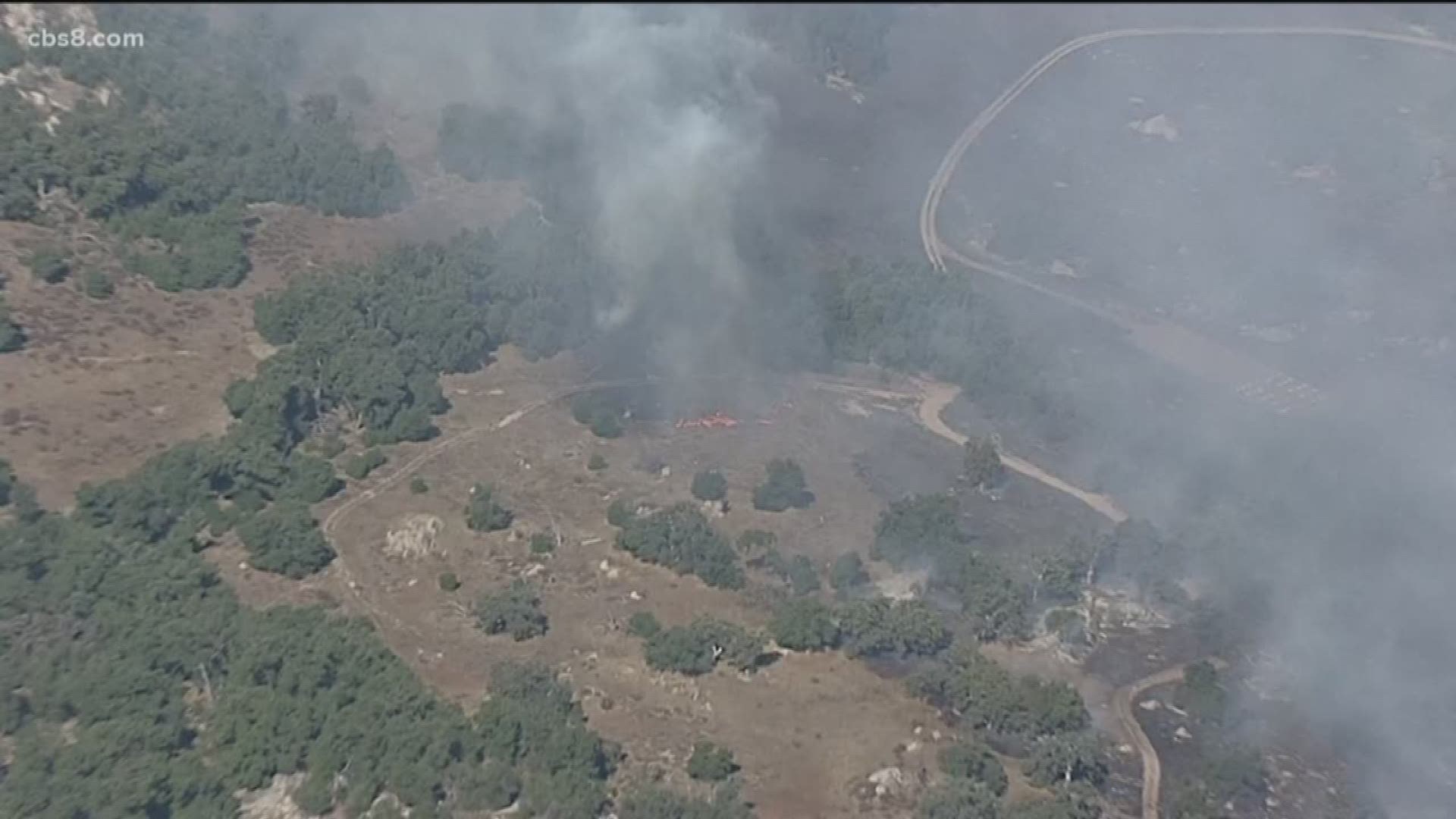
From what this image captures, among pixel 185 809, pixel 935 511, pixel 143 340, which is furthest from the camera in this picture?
pixel 143 340

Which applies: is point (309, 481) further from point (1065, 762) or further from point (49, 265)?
point (1065, 762)

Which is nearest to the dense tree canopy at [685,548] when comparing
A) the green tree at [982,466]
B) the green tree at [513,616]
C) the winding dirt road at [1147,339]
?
the green tree at [513,616]

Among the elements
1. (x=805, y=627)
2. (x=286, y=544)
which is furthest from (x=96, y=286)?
(x=805, y=627)

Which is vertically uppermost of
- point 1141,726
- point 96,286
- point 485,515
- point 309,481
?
point 96,286

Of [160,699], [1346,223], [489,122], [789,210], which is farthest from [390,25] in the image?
[1346,223]

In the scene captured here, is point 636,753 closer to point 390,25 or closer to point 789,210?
point 390,25

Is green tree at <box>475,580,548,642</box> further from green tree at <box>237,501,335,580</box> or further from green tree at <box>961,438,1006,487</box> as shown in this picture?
green tree at <box>961,438,1006,487</box>
